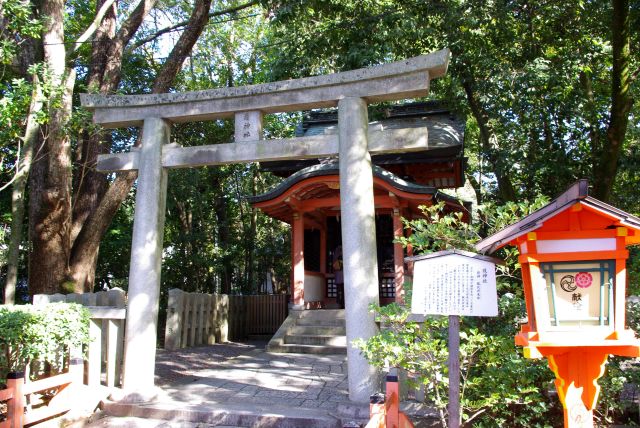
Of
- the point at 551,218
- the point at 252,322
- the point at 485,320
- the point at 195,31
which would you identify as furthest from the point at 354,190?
the point at 252,322

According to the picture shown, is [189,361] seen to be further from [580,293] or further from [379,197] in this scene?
[580,293]

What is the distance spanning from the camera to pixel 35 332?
555 cm

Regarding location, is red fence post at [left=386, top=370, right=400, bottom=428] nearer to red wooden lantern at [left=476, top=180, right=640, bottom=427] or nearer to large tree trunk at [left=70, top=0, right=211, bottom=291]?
red wooden lantern at [left=476, top=180, right=640, bottom=427]

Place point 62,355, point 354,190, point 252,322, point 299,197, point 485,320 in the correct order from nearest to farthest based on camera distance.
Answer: point 485,320 → point 354,190 → point 62,355 → point 299,197 → point 252,322

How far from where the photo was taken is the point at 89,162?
1013 cm

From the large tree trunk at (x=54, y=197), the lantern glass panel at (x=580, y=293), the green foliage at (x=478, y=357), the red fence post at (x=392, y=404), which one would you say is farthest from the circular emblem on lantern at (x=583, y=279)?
the large tree trunk at (x=54, y=197)

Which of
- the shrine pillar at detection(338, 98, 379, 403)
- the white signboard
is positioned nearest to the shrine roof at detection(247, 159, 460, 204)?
the shrine pillar at detection(338, 98, 379, 403)

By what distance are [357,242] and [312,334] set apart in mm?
5722

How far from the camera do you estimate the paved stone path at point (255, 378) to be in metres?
6.65

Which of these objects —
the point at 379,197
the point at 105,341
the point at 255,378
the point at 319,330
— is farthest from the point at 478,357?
the point at 379,197

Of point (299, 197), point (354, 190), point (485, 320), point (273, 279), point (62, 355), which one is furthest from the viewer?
point (273, 279)

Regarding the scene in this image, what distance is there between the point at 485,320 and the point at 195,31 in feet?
29.3

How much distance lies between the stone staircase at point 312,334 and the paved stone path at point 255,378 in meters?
0.29

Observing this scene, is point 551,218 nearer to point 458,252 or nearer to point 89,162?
point 458,252
